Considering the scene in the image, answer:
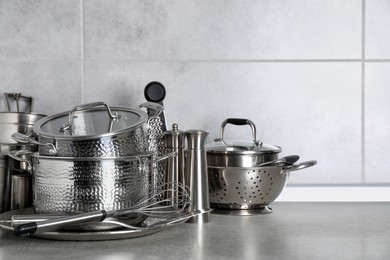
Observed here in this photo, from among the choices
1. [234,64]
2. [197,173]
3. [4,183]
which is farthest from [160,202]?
[234,64]

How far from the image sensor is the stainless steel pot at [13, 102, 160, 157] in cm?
87

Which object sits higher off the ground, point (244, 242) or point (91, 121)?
point (91, 121)

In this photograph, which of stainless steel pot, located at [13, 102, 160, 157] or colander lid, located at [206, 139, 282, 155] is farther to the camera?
colander lid, located at [206, 139, 282, 155]

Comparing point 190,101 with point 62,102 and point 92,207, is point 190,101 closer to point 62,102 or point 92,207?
point 62,102

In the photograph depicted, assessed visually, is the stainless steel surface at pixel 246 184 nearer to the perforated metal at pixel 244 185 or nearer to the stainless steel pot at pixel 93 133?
the perforated metal at pixel 244 185

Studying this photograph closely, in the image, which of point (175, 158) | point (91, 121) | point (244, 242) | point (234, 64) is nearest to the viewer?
point (244, 242)

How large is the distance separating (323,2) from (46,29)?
0.60m

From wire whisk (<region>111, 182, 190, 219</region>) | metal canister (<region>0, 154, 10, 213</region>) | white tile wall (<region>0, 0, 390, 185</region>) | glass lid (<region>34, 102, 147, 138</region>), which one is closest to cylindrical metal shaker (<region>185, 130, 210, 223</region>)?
wire whisk (<region>111, 182, 190, 219</region>)

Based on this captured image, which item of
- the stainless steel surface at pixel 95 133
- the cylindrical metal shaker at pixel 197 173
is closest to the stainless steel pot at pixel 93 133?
the stainless steel surface at pixel 95 133

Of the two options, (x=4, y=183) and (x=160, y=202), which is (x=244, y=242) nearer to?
(x=160, y=202)

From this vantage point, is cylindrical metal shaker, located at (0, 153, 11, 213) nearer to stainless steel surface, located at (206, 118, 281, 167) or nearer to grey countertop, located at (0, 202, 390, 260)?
grey countertop, located at (0, 202, 390, 260)

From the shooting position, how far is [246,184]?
1.06 m

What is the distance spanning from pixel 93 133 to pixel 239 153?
275mm

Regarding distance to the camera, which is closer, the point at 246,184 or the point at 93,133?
the point at 93,133
